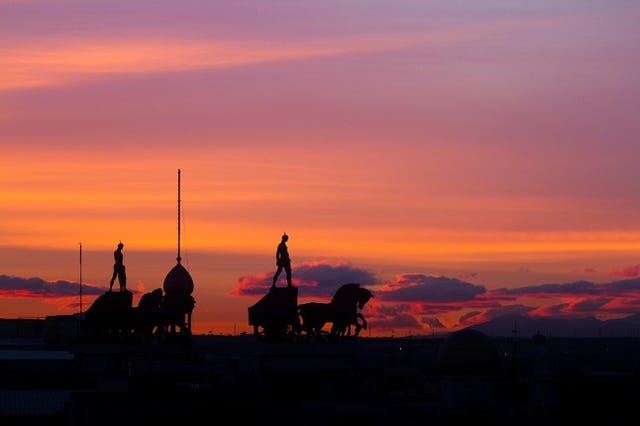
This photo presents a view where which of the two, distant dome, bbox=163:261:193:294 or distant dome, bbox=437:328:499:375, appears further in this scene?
distant dome, bbox=163:261:193:294

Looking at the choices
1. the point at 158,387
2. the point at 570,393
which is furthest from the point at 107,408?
the point at 570,393

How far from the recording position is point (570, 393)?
238 feet

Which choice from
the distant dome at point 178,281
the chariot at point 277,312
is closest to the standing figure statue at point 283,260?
the chariot at point 277,312

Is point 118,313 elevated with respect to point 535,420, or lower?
elevated

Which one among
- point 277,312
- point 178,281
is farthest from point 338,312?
point 178,281

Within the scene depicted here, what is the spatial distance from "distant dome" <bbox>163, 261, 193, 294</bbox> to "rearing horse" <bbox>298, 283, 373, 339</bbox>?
14.4 m

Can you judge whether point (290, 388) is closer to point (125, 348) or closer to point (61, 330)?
point (125, 348)

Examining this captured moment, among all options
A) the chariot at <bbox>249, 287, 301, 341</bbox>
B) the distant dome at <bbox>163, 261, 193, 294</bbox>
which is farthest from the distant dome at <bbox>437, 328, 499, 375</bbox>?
the distant dome at <bbox>163, 261, 193, 294</bbox>

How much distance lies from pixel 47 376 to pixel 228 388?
12.9 m

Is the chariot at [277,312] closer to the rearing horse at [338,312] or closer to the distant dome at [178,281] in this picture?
the rearing horse at [338,312]

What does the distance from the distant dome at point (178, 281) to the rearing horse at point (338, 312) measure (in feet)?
47.3

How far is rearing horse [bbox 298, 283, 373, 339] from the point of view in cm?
6719

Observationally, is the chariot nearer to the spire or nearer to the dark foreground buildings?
the dark foreground buildings

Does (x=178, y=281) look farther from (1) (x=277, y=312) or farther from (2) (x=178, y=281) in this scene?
(1) (x=277, y=312)
